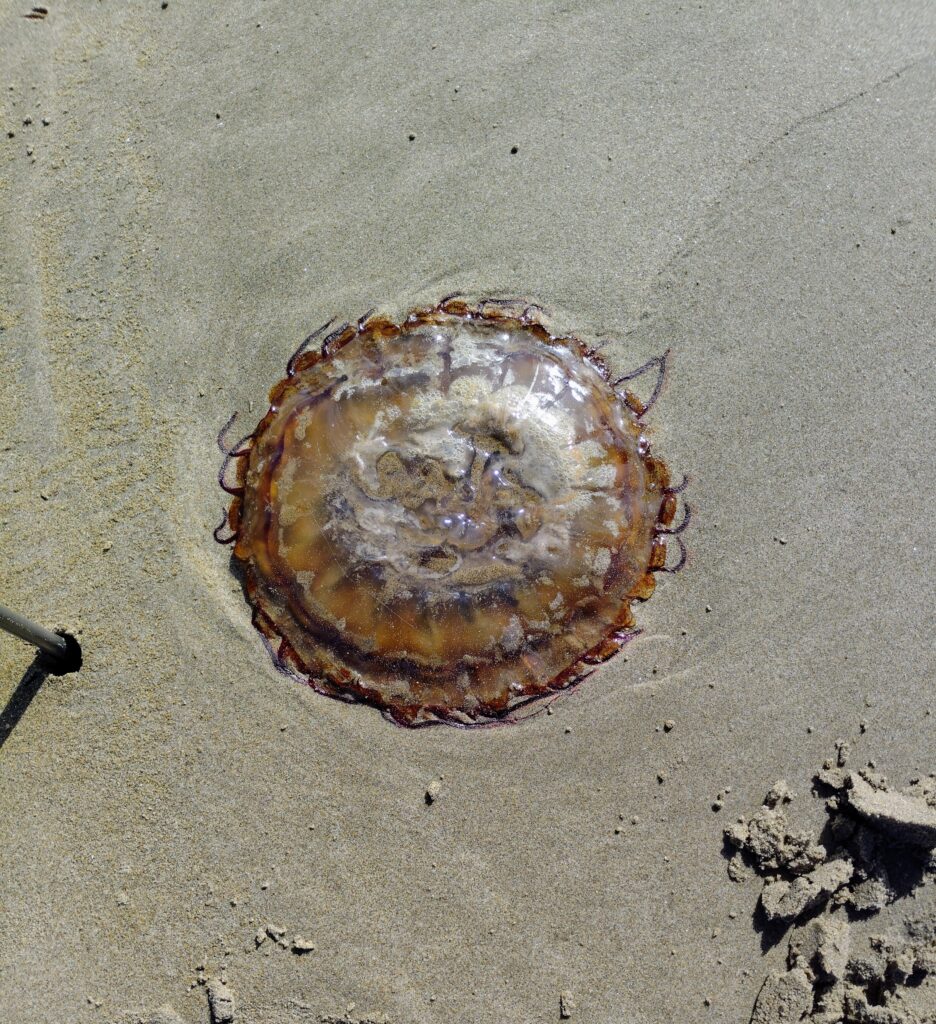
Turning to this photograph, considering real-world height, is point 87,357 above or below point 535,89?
below

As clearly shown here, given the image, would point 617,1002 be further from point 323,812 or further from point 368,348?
point 368,348

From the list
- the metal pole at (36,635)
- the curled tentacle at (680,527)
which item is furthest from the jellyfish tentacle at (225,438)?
the curled tentacle at (680,527)

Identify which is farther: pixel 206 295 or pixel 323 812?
pixel 206 295

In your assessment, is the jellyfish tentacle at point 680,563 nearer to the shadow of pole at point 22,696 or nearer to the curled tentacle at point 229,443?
the curled tentacle at point 229,443

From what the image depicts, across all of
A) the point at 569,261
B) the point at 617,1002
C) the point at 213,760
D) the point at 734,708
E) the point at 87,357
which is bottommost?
the point at 213,760

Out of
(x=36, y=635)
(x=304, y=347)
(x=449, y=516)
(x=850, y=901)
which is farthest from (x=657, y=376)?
(x=36, y=635)

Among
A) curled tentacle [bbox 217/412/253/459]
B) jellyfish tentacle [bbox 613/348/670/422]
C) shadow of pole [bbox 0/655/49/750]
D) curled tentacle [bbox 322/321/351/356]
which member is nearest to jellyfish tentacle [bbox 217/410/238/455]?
curled tentacle [bbox 217/412/253/459]

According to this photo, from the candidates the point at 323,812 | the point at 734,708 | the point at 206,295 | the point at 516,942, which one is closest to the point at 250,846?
the point at 323,812
